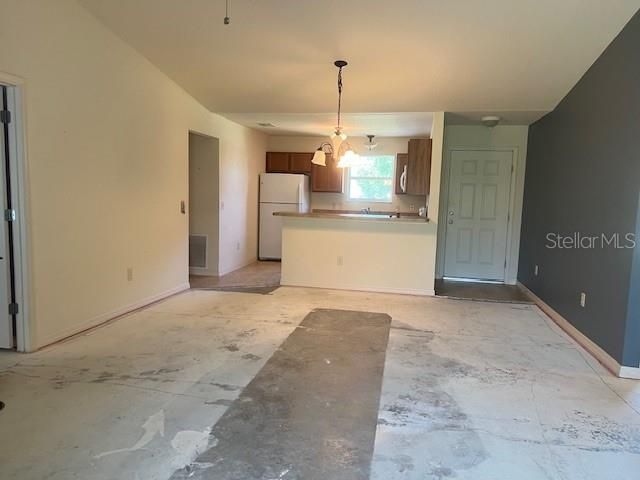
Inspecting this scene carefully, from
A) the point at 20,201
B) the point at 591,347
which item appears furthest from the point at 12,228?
the point at 591,347

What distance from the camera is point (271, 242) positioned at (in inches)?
298

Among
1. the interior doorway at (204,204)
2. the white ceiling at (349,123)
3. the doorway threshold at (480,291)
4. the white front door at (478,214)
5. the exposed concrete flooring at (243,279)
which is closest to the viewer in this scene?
the doorway threshold at (480,291)

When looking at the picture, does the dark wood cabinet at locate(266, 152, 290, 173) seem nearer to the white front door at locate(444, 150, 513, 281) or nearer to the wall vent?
the wall vent

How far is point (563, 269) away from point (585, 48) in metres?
1.99

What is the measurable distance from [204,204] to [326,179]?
2.30m

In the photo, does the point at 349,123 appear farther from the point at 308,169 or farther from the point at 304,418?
the point at 304,418

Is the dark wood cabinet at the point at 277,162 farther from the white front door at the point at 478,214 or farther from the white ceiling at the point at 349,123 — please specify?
the white front door at the point at 478,214

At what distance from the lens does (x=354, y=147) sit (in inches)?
298

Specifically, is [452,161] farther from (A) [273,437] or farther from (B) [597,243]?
(A) [273,437]

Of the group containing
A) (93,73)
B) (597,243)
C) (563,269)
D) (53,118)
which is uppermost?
(93,73)

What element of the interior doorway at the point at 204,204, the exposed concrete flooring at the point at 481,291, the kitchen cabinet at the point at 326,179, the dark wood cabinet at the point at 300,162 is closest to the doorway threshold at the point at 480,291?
the exposed concrete flooring at the point at 481,291

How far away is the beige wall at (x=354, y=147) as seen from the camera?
7.46 m

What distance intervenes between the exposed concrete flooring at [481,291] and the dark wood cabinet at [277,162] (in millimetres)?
3285

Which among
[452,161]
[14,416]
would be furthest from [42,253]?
[452,161]
